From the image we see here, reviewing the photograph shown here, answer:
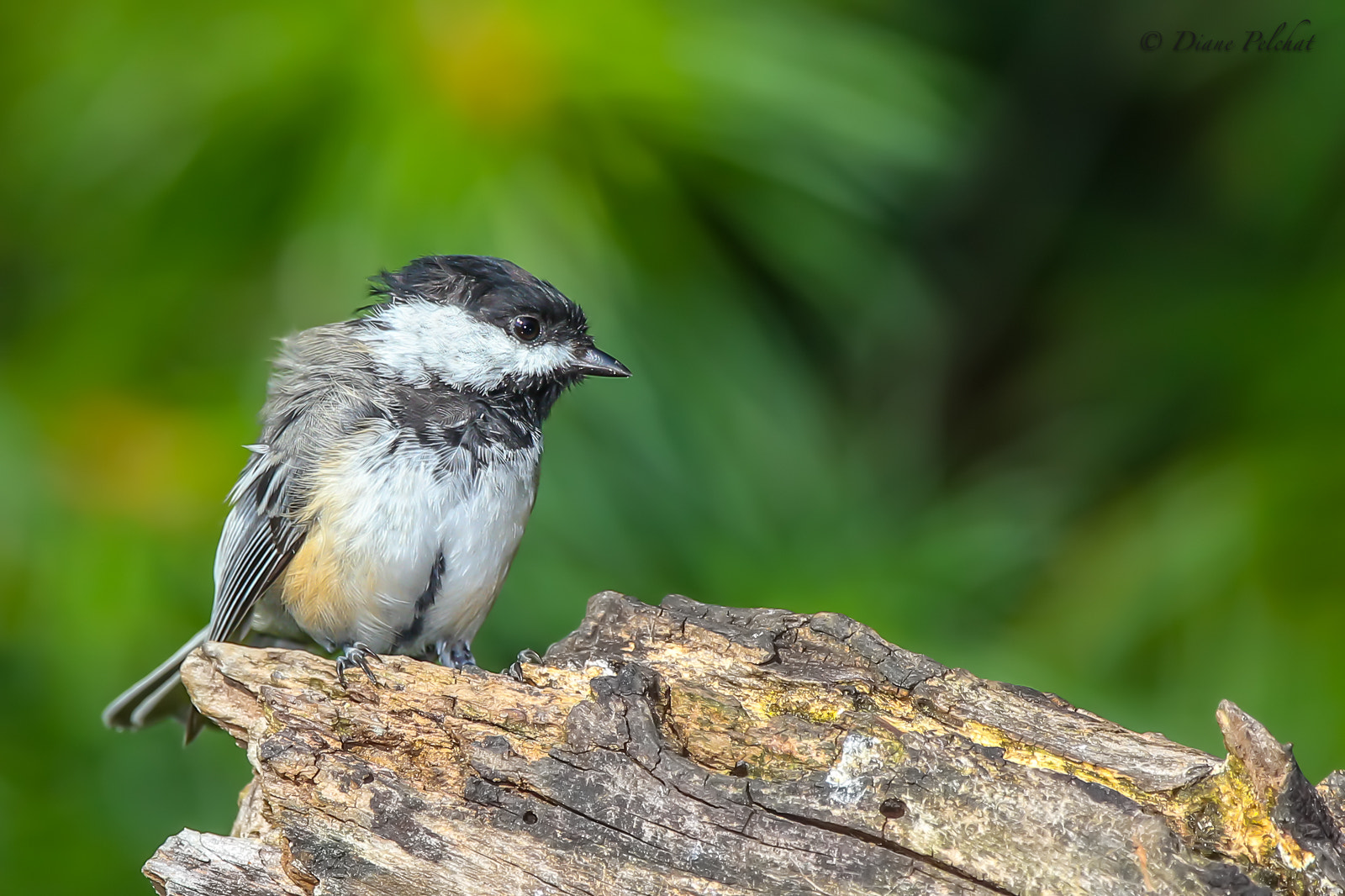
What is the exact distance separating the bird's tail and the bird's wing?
0.36 feet

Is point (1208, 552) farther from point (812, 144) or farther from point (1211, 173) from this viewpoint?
point (812, 144)

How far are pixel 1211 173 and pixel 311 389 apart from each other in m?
2.82

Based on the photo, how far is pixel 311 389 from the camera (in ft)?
8.84

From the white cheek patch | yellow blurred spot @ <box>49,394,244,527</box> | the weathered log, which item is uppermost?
the white cheek patch

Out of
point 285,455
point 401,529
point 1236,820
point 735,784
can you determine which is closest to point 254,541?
point 285,455

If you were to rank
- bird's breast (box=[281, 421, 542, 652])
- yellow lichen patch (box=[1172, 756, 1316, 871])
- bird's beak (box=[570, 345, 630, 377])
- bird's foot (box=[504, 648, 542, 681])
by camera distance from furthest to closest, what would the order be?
bird's beak (box=[570, 345, 630, 377]) < bird's breast (box=[281, 421, 542, 652]) < bird's foot (box=[504, 648, 542, 681]) < yellow lichen patch (box=[1172, 756, 1316, 871])

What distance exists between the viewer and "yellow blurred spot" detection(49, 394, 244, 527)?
324 cm

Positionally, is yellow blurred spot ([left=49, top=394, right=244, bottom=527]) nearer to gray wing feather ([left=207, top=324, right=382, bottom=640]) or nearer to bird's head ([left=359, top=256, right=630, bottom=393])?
gray wing feather ([left=207, top=324, right=382, bottom=640])

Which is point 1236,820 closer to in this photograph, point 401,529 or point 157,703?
point 401,529

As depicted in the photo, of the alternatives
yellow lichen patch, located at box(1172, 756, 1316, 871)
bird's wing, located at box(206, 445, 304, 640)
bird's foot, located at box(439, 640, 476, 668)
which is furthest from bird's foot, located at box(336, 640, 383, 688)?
yellow lichen patch, located at box(1172, 756, 1316, 871)

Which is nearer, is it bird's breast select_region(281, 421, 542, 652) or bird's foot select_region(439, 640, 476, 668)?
bird's breast select_region(281, 421, 542, 652)

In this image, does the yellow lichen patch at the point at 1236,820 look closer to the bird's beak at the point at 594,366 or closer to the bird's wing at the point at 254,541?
the bird's beak at the point at 594,366

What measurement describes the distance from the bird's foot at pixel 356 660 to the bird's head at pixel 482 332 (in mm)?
633

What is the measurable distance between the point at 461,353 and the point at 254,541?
644 mm
